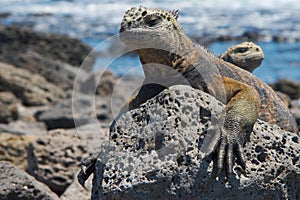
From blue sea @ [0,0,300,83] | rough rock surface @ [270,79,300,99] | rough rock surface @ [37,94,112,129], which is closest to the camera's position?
rough rock surface @ [37,94,112,129]

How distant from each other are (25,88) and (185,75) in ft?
46.6

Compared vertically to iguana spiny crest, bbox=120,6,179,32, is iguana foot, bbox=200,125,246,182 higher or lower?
lower

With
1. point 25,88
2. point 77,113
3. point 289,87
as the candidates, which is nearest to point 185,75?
point 77,113

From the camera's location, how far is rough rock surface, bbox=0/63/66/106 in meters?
18.9

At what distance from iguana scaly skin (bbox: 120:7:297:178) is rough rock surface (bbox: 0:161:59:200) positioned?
4.99ft

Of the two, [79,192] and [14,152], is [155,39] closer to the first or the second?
[79,192]

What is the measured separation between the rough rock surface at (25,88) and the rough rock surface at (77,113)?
156 centimetres

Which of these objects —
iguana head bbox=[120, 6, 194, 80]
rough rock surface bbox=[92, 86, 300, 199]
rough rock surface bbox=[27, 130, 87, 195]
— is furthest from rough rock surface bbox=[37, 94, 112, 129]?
rough rock surface bbox=[92, 86, 300, 199]

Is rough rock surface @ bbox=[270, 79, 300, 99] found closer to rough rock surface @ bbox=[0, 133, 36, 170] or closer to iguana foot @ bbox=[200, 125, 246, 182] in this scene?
rough rock surface @ bbox=[0, 133, 36, 170]

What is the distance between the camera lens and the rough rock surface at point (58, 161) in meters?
8.40

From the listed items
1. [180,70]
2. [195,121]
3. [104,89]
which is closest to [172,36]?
[180,70]

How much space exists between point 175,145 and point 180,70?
0.80 metres

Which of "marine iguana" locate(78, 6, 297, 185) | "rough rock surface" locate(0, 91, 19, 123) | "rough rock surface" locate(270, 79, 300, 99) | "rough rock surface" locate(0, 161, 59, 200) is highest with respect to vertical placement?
"marine iguana" locate(78, 6, 297, 185)

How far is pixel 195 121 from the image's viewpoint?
4836 millimetres
